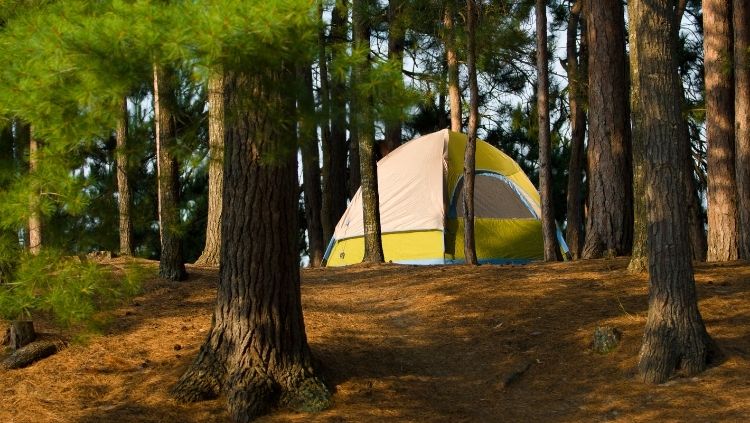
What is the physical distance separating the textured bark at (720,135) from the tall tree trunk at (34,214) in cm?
757

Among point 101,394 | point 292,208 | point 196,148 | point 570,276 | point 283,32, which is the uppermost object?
point 283,32

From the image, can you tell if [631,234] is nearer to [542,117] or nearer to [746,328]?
[542,117]

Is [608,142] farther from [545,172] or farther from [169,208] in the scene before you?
[169,208]

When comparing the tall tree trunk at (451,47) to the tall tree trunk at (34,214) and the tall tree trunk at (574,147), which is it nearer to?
the tall tree trunk at (574,147)

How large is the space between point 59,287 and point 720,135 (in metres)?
8.06

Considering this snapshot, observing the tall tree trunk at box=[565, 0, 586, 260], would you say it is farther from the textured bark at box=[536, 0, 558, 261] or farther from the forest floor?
the forest floor

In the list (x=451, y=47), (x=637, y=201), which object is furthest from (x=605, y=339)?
(x=451, y=47)

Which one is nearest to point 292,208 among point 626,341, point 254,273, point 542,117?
point 254,273

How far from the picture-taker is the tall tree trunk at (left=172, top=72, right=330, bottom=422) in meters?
6.54

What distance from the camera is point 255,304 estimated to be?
666 centimetres

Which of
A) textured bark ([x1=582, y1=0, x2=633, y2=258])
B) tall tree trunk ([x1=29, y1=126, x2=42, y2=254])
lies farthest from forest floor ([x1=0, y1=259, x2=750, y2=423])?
textured bark ([x1=582, y1=0, x2=633, y2=258])

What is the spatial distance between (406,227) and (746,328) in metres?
7.71

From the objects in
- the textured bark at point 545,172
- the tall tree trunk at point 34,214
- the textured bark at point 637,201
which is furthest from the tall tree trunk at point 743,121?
the tall tree trunk at point 34,214

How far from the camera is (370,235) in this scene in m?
12.7
